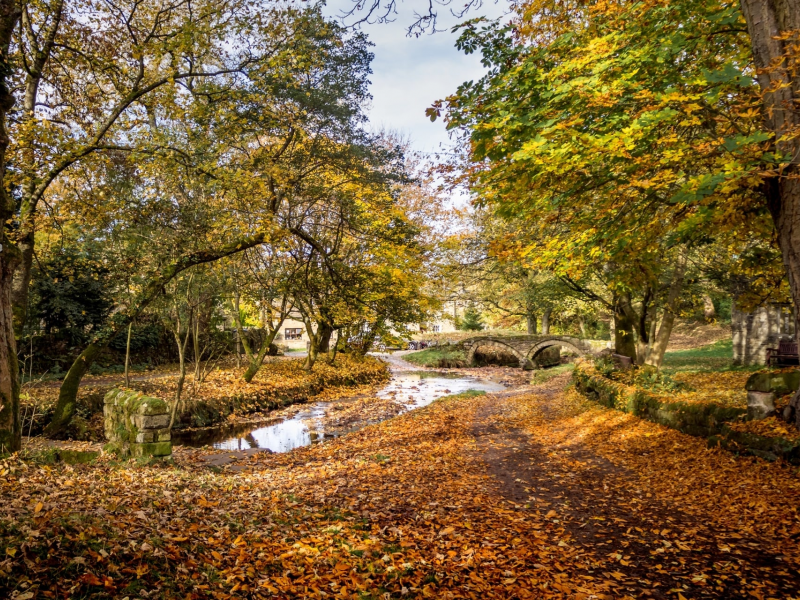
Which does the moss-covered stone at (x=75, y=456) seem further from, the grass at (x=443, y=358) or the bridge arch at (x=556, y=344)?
the grass at (x=443, y=358)

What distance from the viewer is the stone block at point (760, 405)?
6637 millimetres

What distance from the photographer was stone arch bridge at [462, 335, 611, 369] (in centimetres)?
2823

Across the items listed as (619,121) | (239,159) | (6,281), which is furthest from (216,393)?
(619,121)

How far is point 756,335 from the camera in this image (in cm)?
1717

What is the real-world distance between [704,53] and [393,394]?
52.3 ft

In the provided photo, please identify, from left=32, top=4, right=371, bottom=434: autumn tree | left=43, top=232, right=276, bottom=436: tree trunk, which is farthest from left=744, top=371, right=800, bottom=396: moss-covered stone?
left=43, top=232, right=276, bottom=436: tree trunk

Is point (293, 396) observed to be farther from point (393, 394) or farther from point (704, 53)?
point (704, 53)

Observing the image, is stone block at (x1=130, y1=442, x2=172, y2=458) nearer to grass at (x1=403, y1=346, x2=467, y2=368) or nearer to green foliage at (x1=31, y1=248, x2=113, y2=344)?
green foliage at (x1=31, y1=248, x2=113, y2=344)

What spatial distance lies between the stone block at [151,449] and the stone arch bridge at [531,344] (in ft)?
80.7

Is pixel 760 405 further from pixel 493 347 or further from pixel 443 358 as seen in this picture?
pixel 443 358

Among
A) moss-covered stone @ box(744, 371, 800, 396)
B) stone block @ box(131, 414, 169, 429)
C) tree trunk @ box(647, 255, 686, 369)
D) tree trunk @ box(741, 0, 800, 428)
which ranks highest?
tree trunk @ box(741, 0, 800, 428)

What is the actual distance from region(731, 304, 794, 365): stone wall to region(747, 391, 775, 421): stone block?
1217 centimetres

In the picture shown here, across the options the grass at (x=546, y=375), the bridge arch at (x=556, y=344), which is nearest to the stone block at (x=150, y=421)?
the grass at (x=546, y=375)

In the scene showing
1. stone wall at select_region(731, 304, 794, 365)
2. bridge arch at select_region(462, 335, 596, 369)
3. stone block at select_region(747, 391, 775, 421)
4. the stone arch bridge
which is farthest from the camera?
bridge arch at select_region(462, 335, 596, 369)
